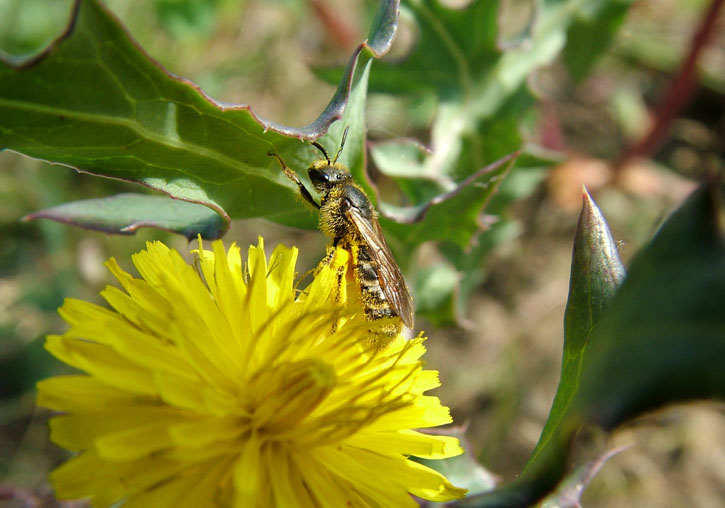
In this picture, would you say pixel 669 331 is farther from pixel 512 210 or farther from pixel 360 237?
pixel 512 210

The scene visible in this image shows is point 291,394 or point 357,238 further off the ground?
point 357,238

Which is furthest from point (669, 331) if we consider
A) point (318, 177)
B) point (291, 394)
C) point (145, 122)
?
point (145, 122)

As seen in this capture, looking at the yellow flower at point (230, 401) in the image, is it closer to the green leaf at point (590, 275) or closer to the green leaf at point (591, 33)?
the green leaf at point (590, 275)

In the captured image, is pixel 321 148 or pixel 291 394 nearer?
pixel 291 394

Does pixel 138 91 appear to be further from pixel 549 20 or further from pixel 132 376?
pixel 549 20

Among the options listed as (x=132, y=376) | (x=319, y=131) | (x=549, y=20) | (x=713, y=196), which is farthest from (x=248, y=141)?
(x=549, y=20)

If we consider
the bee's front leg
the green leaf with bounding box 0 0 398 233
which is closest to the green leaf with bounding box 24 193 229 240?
the green leaf with bounding box 0 0 398 233
